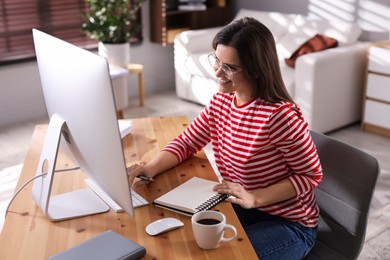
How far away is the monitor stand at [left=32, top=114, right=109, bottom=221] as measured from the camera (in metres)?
1.47

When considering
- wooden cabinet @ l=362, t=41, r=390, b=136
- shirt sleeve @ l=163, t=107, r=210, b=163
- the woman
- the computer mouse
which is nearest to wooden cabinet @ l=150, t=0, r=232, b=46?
wooden cabinet @ l=362, t=41, r=390, b=136

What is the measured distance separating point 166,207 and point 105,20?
10.1 feet

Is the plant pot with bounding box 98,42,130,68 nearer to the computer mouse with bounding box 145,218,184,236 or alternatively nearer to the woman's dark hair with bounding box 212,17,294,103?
the woman's dark hair with bounding box 212,17,294,103

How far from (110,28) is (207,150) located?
134 centimetres

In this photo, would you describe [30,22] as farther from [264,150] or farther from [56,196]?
[264,150]

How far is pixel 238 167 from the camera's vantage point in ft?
5.49

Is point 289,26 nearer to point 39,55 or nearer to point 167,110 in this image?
point 167,110

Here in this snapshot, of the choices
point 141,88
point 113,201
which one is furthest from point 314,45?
point 113,201

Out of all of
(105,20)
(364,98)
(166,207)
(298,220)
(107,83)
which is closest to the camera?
(107,83)

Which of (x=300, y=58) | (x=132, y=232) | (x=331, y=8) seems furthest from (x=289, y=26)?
(x=132, y=232)

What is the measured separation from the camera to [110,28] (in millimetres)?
4352

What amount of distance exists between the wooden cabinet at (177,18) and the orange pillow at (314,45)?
4.07 feet

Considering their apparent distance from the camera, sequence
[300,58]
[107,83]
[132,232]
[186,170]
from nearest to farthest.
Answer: [107,83], [132,232], [186,170], [300,58]

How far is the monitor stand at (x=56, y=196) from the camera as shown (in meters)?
1.47
